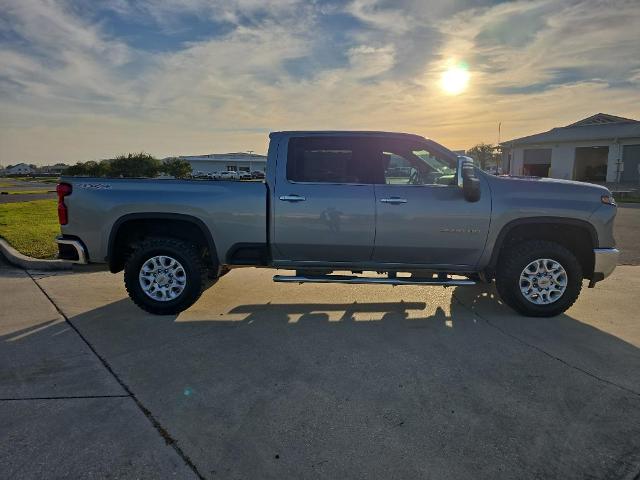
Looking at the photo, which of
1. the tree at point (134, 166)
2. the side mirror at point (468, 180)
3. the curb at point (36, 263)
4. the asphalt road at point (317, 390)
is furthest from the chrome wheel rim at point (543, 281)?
the tree at point (134, 166)

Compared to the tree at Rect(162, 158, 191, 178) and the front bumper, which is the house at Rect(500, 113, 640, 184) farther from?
the tree at Rect(162, 158, 191, 178)

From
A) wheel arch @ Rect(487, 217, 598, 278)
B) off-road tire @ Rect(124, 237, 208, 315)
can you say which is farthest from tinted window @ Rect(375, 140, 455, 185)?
off-road tire @ Rect(124, 237, 208, 315)

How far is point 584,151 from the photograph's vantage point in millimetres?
34125

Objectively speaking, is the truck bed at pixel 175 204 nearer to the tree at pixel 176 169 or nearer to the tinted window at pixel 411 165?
the tinted window at pixel 411 165

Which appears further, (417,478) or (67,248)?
(67,248)

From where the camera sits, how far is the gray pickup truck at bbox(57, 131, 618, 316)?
4.50 meters

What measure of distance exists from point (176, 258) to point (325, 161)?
195cm

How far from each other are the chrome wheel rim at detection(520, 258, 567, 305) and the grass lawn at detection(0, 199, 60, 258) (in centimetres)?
702

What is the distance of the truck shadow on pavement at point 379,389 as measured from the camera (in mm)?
2422

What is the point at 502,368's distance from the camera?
3506 millimetres

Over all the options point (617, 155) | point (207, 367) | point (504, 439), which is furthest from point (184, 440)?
Answer: point (617, 155)

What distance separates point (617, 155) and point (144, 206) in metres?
35.6

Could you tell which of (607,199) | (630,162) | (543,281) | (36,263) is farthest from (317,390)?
(630,162)

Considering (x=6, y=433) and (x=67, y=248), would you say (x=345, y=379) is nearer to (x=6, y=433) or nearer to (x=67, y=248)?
(x=6, y=433)
